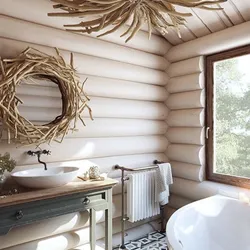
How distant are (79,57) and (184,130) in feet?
5.41

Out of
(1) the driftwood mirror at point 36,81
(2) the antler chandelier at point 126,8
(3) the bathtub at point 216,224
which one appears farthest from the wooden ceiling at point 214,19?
→ (3) the bathtub at point 216,224

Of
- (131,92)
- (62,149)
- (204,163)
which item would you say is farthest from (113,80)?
(204,163)

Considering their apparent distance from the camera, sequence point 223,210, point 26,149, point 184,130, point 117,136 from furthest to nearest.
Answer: point 184,130, point 117,136, point 223,210, point 26,149

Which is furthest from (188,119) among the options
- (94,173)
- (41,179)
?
(41,179)

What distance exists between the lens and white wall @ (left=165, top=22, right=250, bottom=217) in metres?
2.96

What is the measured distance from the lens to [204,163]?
3104mm

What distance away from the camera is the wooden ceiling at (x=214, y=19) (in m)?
2.50

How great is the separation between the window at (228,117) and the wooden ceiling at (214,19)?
31 cm

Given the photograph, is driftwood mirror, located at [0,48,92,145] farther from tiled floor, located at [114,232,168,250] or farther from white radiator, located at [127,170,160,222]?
tiled floor, located at [114,232,168,250]

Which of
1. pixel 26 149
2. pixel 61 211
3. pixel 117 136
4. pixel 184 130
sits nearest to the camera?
pixel 61 211

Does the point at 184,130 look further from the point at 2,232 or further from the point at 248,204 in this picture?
the point at 2,232

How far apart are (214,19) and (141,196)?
7.15ft

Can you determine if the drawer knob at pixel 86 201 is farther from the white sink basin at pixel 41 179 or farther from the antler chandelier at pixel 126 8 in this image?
the antler chandelier at pixel 126 8

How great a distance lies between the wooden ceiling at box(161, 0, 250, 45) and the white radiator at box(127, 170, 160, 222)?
1.80 m
